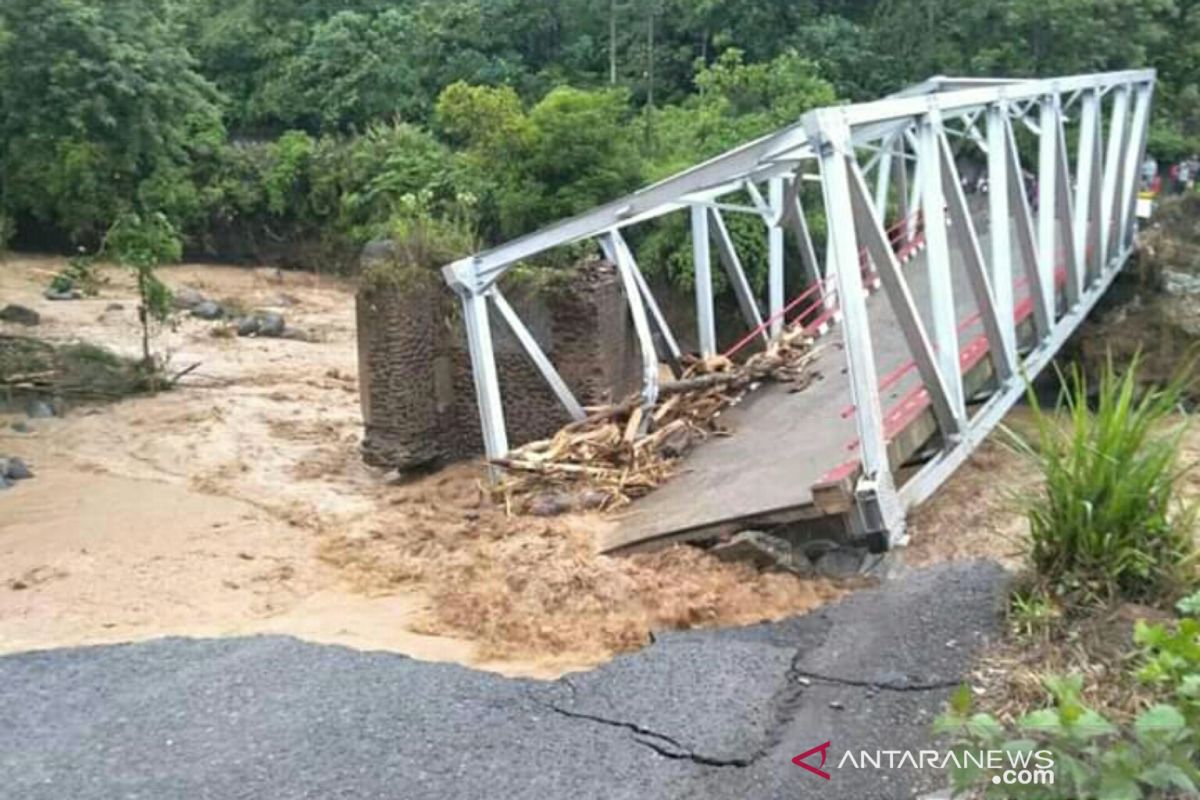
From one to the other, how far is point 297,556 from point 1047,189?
6.39m

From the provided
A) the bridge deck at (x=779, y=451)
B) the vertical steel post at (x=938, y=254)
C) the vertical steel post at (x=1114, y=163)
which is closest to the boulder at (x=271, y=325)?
the bridge deck at (x=779, y=451)

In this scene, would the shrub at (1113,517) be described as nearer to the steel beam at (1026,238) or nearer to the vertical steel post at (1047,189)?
the steel beam at (1026,238)

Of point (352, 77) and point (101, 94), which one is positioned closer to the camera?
point (101, 94)

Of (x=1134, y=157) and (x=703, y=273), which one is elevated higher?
(x=1134, y=157)

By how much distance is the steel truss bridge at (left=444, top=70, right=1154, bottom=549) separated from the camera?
672cm

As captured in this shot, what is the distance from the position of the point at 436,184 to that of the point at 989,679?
19.9 m

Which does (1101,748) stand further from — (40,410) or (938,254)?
(40,410)

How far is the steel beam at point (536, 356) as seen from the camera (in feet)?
31.3

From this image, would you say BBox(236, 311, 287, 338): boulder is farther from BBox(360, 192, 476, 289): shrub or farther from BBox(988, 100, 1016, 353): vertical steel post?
BBox(988, 100, 1016, 353): vertical steel post

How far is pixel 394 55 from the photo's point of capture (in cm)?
3041

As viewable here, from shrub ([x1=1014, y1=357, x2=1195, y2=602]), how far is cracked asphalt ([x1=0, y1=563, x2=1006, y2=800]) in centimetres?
46

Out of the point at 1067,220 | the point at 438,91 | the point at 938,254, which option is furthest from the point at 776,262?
the point at 438,91

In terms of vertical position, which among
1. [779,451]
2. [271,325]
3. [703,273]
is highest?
[703,273]

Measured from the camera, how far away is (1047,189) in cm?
1007
